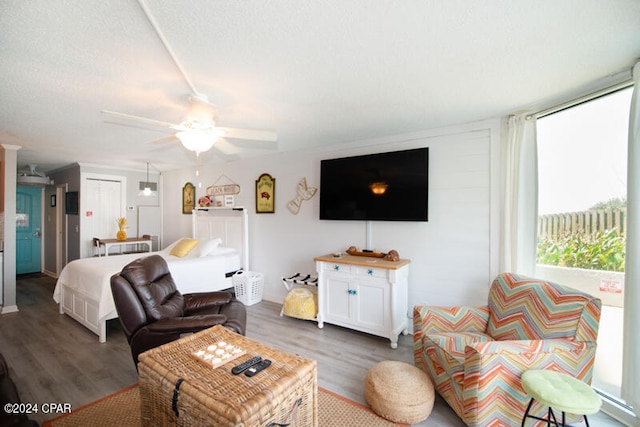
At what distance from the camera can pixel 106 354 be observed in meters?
2.68

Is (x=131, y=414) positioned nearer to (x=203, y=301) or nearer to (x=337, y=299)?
(x=203, y=301)

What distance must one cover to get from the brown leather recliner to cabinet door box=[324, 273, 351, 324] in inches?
41.9

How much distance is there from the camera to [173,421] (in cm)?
134

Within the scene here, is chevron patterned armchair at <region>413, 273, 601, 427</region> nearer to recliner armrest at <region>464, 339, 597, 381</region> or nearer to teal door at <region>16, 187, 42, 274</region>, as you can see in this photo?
recliner armrest at <region>464, 339, 597, 381</region>

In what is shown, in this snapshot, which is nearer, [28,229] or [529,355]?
[529,355]

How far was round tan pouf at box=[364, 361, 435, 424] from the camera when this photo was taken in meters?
1.78

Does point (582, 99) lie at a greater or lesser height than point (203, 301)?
greater

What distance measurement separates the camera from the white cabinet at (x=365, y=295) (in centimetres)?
284

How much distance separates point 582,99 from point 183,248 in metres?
4.93

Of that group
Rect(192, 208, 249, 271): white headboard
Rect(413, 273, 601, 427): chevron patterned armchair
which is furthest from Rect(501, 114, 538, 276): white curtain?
Rect(192, 208, 249, 271): white headboard

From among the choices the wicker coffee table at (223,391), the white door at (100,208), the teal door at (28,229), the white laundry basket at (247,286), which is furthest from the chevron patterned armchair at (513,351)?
the teal door at (28,229)

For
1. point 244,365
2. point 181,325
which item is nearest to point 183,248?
point 181,325

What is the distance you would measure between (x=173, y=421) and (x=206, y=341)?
479mm

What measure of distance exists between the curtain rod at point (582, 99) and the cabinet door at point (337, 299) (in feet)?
7.93
